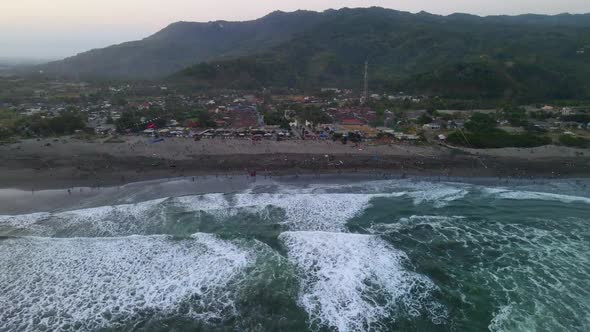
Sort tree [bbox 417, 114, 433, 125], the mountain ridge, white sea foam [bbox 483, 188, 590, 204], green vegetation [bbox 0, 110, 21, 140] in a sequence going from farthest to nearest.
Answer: the mountain ridge → tree [bbox 417, 114, 433, 125] → green vegetation [bbox 0, 110, 21, 140] → white sea foam [bbox 483, 188, 590, 204]

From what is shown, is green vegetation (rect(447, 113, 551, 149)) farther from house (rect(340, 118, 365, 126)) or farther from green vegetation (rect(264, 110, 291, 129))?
green vegetation (rect(264, 110, 291, 129))

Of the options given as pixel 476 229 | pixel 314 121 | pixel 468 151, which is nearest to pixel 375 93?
pixel 314 121

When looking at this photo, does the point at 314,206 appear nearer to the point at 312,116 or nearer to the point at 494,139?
the point at 494,139

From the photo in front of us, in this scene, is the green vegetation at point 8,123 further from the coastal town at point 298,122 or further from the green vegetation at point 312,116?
the green vegetation at point 312,116

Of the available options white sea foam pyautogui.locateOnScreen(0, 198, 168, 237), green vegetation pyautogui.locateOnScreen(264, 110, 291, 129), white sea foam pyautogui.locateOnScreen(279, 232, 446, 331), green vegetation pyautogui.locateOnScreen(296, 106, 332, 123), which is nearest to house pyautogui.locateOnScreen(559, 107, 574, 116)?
green vegetation pyautogui.locateOnScreen(296, 106, 332, 123)

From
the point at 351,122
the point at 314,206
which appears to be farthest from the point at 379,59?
the point at 314,206

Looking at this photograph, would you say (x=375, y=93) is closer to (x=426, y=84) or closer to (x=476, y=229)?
(x=426, y=84)
